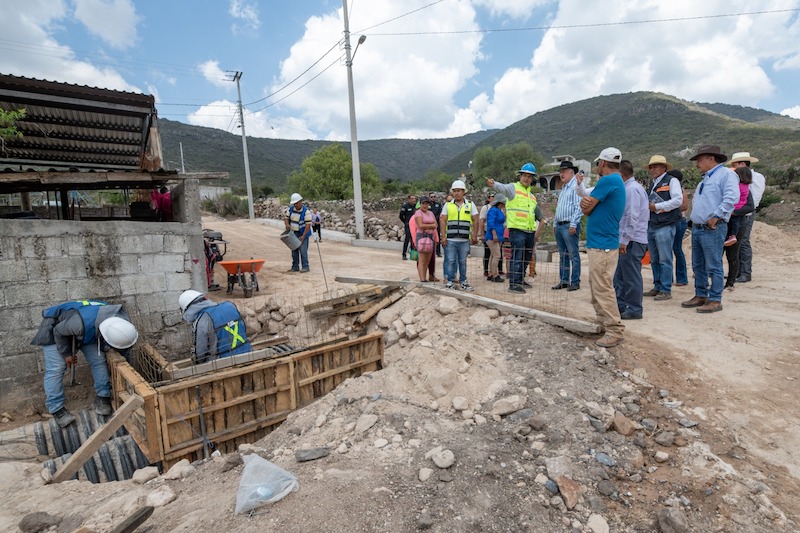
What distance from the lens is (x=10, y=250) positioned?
5426 mm

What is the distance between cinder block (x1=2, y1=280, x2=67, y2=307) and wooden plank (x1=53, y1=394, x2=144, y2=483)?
7.78 ft

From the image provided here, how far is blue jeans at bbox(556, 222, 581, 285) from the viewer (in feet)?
20.6

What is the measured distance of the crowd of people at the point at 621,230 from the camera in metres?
4.39

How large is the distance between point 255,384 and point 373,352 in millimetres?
1718

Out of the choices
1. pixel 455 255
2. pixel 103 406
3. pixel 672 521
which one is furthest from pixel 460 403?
pixel 103 406

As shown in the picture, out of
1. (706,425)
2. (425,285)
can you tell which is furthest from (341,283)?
(706,425)

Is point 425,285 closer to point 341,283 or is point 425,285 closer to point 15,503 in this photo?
point 341,283

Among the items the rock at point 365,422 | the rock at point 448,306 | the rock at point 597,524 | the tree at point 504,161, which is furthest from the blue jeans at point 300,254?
the tree at point 504,161

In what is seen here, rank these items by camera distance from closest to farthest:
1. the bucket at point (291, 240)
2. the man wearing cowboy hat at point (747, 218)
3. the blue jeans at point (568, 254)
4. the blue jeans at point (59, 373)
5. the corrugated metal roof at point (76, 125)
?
the blue jeans at point (59, 373), the corrugated metal roof at point (76, 125), the blue jeans at point (568, 254), the man wearing cowboy hat at point (747, 218), the bucket at point (291, 240)

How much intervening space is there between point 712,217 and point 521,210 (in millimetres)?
2329

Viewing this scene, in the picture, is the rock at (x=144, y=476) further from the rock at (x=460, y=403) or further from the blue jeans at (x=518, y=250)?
the blue jeans at (x=518, y=250)

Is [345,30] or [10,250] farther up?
[345,30]

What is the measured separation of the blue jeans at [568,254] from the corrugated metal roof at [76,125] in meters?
6.51

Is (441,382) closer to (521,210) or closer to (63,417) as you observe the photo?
(521,210)
